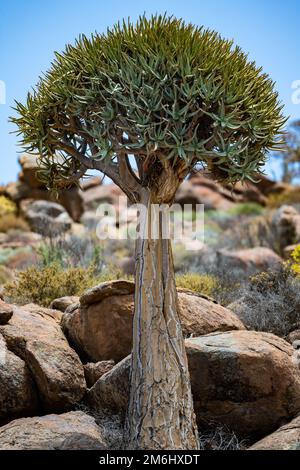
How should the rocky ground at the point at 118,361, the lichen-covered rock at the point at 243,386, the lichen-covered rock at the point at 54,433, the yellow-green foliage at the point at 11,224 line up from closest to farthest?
the lichen-covered rock at the point at 54,433
the rocky ground at the point at 118,361
the lichen-covered rock at the point at 243,386
the yellow-green foliage at the point at 11,224

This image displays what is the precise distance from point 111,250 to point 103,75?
13688 millimetres

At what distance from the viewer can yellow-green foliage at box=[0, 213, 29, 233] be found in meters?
21.5

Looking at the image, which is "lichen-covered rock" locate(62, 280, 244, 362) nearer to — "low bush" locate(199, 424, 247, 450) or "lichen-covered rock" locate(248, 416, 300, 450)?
"low bush" locate(199, 424, 247, 450)

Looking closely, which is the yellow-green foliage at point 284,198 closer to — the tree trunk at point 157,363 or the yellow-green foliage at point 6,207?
the yellow-green foliage at point 6,207

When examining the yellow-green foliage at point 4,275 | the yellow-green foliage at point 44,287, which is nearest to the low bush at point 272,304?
the yellow-green foliage at point 44,287

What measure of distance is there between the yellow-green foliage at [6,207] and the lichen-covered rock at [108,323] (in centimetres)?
1637

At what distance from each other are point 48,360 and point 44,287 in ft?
10.3

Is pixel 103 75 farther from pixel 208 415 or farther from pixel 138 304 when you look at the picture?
pixel 208 415

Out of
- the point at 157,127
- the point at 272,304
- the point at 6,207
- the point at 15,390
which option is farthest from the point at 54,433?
the point at 6,207

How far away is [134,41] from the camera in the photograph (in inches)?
197

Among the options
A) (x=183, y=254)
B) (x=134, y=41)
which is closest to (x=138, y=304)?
(x=134, y=41)

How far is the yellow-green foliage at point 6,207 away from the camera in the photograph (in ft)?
72.7

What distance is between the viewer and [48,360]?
5766 mm

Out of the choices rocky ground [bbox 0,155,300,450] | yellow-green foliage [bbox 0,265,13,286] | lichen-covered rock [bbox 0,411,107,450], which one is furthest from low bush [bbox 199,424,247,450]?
yellow-green foliage [bbox 0,265,13,286]
